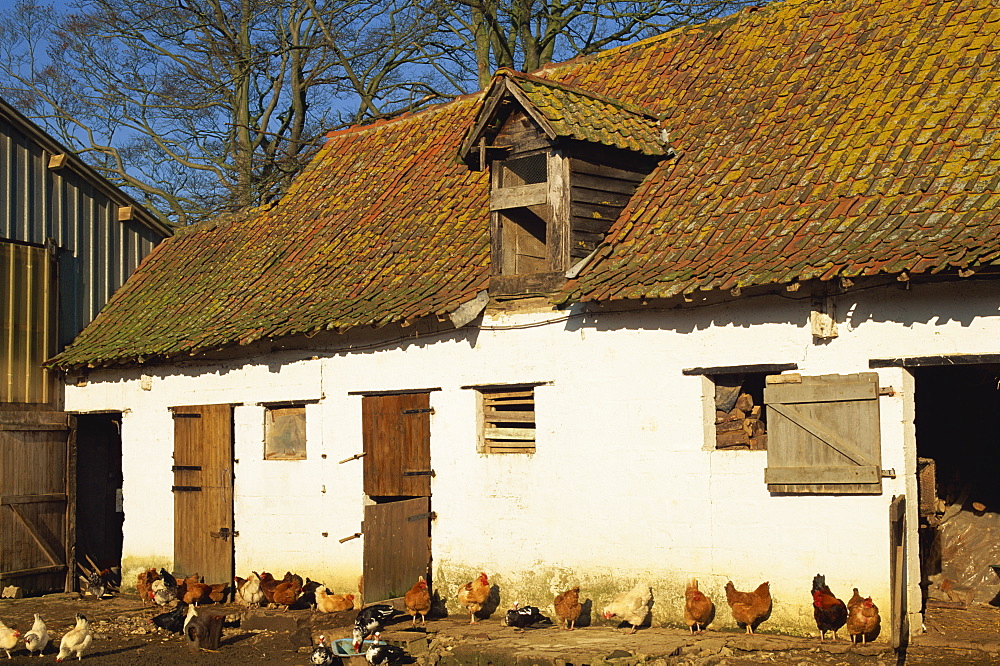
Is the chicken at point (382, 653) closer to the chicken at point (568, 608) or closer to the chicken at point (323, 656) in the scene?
the chicken at point (323, 656)

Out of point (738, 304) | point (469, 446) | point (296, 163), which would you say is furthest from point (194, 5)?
point (738, 304)

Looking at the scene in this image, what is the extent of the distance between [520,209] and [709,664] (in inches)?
222

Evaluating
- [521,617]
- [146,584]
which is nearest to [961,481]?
[521,617]

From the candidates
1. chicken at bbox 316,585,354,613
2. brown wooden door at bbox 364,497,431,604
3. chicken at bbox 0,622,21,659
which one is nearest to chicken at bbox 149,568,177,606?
chicken at bbox 0,622,21,659

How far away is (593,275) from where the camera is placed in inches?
468

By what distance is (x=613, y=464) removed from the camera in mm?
11773

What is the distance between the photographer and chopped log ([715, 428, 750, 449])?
1122 centimetres

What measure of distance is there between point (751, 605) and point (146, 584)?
28.6 ft

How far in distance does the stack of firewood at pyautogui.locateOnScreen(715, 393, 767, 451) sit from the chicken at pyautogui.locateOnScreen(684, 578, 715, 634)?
138 centimetres

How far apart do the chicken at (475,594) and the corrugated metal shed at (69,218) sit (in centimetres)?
875

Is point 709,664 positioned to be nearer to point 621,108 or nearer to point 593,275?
point 593,275

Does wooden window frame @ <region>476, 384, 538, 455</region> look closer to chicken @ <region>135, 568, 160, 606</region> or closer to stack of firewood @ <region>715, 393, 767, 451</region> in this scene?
stack of firewood @ <region>715, 393, 767, 451</region>

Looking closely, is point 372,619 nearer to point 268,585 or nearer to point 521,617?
point 521,617

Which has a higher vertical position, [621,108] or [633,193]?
[621,108]
